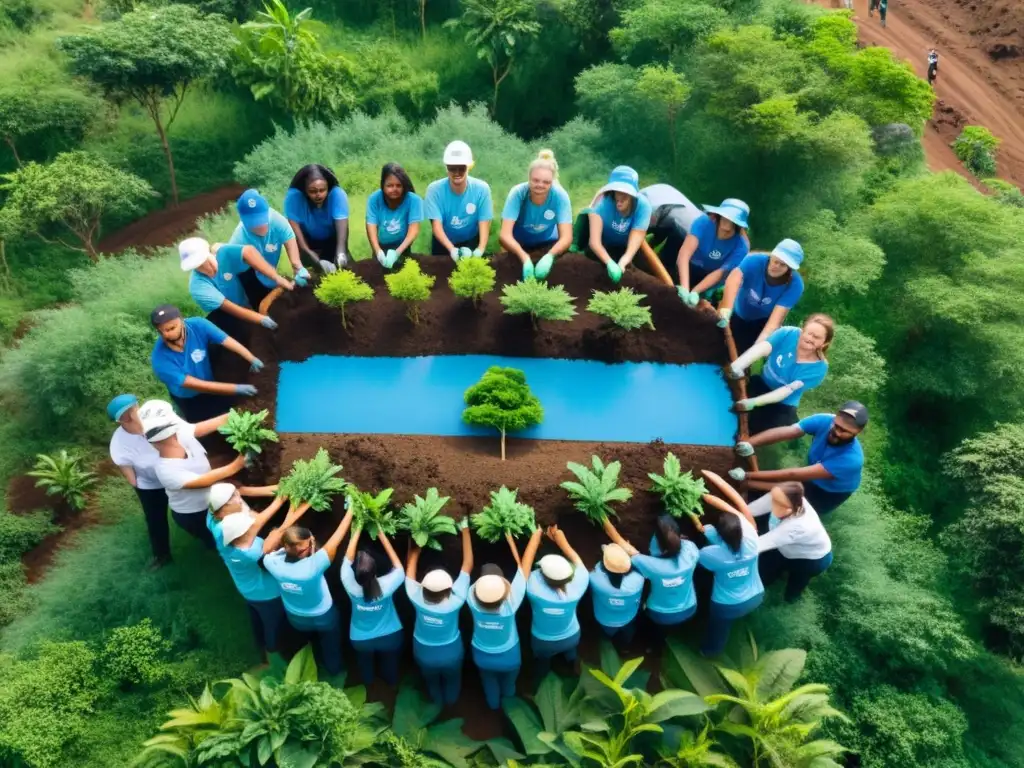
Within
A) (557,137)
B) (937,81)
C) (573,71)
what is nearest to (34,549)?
(557,137)

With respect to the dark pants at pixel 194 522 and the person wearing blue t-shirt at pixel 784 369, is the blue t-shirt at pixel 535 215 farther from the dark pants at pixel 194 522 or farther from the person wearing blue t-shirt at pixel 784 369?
the dark pants at pixel 194 522

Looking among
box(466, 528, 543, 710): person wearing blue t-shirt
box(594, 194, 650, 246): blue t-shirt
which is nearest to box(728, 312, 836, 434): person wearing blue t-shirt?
box(594, 194, 650, 246): blue t-shirt

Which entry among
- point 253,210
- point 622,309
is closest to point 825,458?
point 622,309

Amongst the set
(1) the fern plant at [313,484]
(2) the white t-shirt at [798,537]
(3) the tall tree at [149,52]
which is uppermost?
(2) the white t-shirt at [798,537]

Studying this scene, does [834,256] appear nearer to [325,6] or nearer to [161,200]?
[161,200]

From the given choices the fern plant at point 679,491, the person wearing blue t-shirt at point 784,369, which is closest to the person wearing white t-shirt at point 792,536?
the fern plant at point 679,491

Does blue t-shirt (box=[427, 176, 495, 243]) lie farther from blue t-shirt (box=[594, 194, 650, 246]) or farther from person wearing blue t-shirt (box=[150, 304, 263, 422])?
person wearing blue t-shirt (box=[150, 304, 263, 422])

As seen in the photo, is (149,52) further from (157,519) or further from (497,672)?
(497,672)
